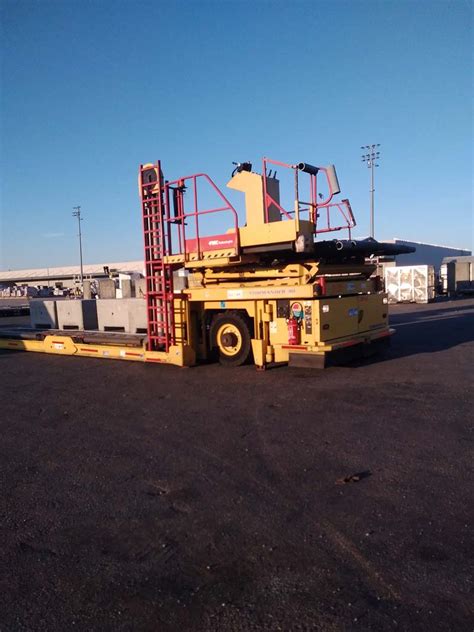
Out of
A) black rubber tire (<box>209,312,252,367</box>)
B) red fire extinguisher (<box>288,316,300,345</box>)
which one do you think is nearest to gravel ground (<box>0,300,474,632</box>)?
red fire extinguisher (<box>288,316,300,345</box>)

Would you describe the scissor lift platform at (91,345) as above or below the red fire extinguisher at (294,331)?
below

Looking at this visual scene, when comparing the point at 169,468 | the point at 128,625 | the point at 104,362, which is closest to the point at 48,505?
the point at 169,468

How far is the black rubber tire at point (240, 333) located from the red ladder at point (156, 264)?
86cm

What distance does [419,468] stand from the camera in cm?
449

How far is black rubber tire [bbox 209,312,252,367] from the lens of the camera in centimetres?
951

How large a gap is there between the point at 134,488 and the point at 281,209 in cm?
609

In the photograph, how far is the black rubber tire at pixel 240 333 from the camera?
9508 millimetres

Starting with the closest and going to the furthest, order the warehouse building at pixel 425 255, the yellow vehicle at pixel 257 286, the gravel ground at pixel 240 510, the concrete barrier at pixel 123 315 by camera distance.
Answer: the gravel ground at pixel 240 510, the yellow vehicle at pixel 257 286, the concrete barrier at pixel 123 315, the warehouse building at pixel 425 255

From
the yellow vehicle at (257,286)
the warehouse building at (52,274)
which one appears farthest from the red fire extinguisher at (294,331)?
the warehouse building at (52,274)

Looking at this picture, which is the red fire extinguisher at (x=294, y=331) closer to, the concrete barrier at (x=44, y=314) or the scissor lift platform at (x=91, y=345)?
A: the scissor lift platform at (x=91, y=345)

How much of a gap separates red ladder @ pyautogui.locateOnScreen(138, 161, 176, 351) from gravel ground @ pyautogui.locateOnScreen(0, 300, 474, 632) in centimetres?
275

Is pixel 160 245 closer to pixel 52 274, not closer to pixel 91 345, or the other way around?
pixel 91 345

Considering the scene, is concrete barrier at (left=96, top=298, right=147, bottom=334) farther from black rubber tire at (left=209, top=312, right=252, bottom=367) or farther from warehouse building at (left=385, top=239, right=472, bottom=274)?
warehouse building at (left=385, top=239, right=472, bottom=274)

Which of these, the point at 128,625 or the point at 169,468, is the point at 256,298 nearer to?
the point at 169,468
